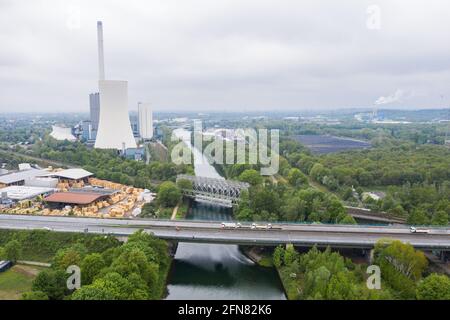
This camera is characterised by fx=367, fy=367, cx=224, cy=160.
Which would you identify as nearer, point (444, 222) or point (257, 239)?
point (257, 239)

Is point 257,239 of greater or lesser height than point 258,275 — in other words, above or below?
above

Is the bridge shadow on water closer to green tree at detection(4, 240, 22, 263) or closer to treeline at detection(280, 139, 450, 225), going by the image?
green tree at detection(4, 240, 22, 263)

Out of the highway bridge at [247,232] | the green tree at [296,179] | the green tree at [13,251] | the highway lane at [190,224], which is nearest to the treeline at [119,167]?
the green tree at [296,179]

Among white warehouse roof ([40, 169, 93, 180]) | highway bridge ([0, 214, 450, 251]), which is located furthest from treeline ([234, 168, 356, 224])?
white warehouse roof ([40, 169, 93, 180])

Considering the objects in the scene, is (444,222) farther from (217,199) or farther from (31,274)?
(31,274)
